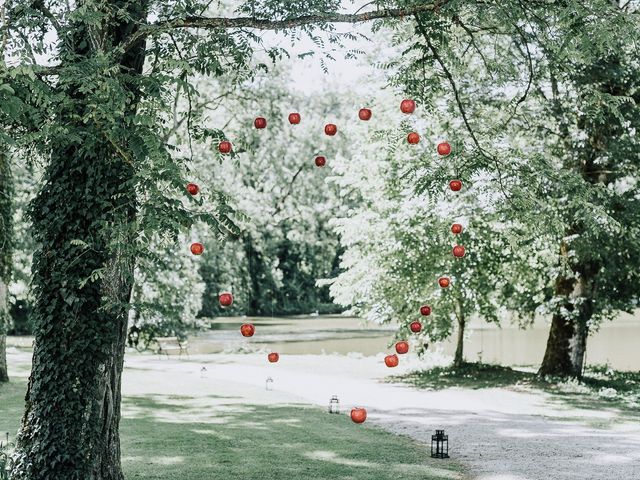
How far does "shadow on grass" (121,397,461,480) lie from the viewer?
29.7 feet

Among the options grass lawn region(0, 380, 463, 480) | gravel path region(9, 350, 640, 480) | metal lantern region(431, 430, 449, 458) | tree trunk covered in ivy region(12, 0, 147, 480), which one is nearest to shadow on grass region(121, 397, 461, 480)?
grass lawn region(0, 380, 463, 480)

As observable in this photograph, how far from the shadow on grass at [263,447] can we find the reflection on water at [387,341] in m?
10.7

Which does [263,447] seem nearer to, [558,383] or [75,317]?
[75,317]

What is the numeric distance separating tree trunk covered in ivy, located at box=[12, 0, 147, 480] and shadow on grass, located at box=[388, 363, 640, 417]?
10840mm

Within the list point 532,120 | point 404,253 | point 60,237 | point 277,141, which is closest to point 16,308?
point 277,141

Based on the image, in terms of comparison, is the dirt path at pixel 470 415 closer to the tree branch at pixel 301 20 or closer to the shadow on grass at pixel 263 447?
the shadow on grass at pixel 263 447

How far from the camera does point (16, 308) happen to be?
130ft

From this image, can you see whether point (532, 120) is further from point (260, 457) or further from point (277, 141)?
point (277, 141)

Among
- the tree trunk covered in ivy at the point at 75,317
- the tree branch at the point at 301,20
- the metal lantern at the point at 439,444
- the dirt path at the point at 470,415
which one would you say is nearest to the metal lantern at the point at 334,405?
the dirt path at the point at 470,415

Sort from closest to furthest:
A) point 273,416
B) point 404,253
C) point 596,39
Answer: point 596,39 < point 273,416 < point 404,253

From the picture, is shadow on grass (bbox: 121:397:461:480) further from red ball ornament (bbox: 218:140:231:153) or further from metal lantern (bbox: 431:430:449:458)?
red ball ornament (bbox: 218:140:231:153)


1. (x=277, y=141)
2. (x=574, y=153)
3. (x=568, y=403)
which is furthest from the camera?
(x=277, y=141)

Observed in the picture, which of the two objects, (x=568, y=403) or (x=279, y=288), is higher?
(x=279, y=288)

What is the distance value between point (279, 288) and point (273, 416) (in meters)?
37.5
